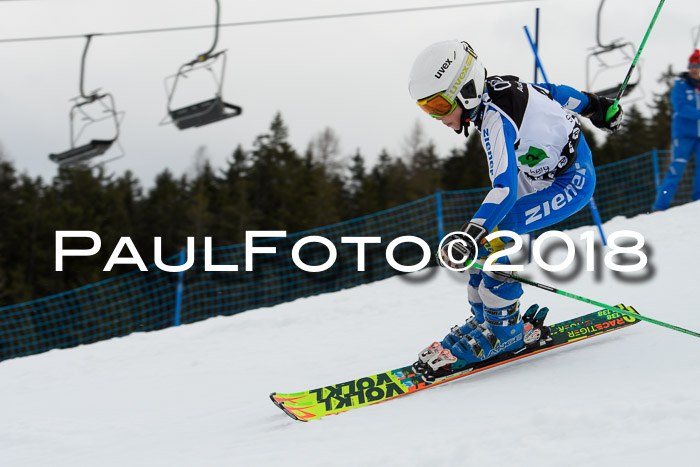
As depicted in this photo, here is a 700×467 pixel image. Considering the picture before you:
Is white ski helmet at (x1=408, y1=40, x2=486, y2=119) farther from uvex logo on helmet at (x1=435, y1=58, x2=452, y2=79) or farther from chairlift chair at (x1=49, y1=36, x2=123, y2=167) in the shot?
chairlift chair at (x1=49, y1=36, x2=123, y2=167)

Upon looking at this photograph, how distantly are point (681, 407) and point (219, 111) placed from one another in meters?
Answer: 7.84

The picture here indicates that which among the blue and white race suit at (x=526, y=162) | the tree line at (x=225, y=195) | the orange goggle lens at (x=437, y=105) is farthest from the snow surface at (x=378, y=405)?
the tree line at (x=225, y=195)

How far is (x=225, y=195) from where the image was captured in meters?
37.4

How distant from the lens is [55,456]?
3186 mm

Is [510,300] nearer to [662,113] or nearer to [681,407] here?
[681,407]

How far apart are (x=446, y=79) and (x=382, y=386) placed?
1.58m

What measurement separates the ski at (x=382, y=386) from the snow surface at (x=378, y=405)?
6 cm

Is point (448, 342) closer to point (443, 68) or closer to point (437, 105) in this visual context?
point (437, 105)

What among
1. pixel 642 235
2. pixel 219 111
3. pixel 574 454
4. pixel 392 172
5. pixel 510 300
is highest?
pixel 392 172

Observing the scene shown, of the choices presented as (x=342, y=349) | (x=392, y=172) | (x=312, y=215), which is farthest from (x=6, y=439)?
(x=392, y=172)

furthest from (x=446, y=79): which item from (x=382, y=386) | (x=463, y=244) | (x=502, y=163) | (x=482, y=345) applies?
(x=382, y=386)

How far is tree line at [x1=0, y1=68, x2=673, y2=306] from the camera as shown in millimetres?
32438

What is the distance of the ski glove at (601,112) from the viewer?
3.45m

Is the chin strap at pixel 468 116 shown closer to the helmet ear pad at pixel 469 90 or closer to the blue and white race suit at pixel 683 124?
the helmet ear pad at pixel 469 90
